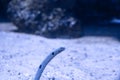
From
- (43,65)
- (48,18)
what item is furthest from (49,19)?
(43,65)

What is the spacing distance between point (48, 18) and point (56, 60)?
288cm

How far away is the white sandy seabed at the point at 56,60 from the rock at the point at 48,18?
1202mm

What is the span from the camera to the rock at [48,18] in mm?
7008

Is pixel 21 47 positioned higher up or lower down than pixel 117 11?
lower down

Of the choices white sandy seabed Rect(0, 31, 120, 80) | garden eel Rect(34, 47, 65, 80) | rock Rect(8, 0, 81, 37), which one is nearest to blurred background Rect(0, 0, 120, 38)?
rock Rect(8, 0, 81, 37)

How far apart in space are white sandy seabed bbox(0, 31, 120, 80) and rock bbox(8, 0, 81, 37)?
1202 mm

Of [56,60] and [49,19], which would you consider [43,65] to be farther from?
[49,19]

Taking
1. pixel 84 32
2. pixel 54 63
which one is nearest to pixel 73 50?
pixel 54 63

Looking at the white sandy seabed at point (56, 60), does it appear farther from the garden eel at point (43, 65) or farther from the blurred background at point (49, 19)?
the blurred background at point (49, 19)

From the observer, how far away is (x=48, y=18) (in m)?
7.05

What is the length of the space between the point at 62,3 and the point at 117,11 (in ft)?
10.3

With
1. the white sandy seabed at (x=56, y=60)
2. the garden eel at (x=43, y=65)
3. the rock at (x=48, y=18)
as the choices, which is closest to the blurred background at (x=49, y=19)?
the rock at (x=48, y=18)

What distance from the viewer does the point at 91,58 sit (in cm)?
478

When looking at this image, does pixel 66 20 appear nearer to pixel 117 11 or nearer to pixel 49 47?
pixel 49 47
